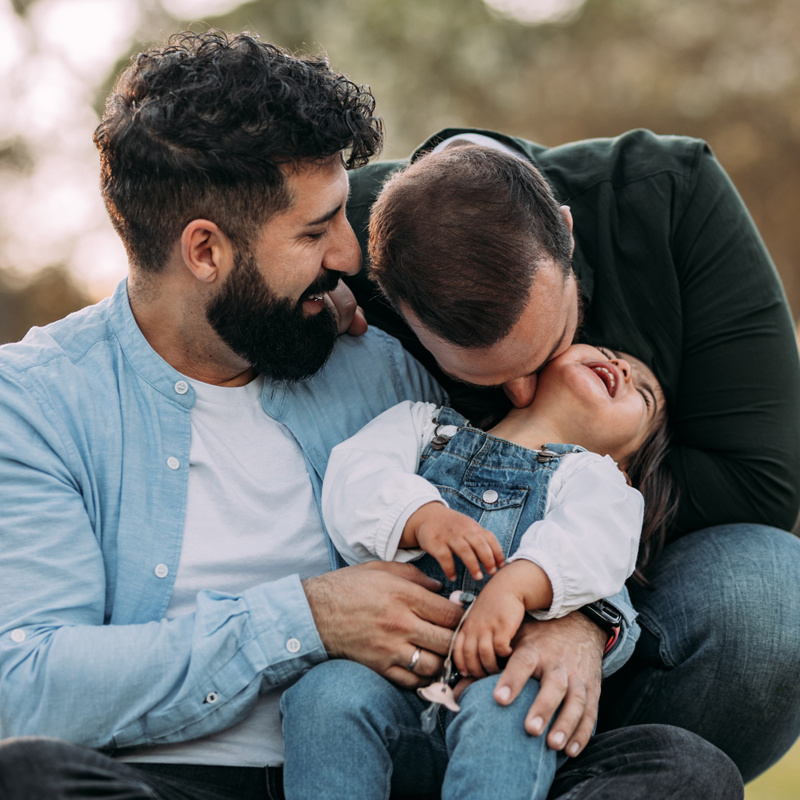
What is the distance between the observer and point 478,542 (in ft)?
5.29

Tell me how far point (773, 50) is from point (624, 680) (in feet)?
35.4

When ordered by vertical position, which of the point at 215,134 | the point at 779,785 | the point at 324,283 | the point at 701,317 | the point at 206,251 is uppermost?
the point at 215,134

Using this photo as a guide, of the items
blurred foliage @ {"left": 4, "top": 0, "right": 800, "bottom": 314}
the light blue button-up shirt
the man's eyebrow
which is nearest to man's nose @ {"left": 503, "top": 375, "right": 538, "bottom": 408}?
the light blue button-up shirt

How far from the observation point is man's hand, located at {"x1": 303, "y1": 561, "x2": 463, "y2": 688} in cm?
172

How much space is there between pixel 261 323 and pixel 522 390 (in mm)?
623

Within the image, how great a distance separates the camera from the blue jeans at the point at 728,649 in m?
1.95

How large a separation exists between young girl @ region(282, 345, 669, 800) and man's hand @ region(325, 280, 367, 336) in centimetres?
30

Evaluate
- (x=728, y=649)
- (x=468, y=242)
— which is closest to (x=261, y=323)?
(x=468, y=242)

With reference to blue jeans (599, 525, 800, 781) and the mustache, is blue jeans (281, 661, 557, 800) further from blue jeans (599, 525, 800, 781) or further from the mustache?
the mustache

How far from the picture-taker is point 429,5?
12195mm

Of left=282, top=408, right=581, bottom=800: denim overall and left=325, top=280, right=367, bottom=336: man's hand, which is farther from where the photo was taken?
left=325, top=280, right=367, bottom=336: man's hand

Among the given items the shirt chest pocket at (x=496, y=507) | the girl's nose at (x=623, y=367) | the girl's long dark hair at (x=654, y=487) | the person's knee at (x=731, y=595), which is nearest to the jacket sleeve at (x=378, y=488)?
the shirt chest pocket at (x=496, y=507)

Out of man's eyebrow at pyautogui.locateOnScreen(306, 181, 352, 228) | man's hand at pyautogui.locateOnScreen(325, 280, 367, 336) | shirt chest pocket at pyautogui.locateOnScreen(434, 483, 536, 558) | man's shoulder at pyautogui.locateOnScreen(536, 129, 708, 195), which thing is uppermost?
man's shoulder at pyautogui.locateOnScreen(536, 129, 708, 195)

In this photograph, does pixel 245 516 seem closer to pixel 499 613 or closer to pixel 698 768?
pixel 499 613
